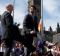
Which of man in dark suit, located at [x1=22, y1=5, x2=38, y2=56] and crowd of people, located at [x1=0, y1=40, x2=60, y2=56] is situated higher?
→ man in dark suit, located at [x1=22, y1=5, x2=38, y2=56]

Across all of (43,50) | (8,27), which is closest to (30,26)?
(8,27)

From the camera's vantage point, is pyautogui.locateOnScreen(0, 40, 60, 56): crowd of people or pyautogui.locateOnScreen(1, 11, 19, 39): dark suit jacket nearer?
pyautogui.locateOnScreen(1, 11, 19, 39): dark suit jacket

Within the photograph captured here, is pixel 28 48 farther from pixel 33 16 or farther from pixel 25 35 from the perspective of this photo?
pixel 33 16

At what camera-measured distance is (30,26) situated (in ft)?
29.7

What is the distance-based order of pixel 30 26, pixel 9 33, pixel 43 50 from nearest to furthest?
1. pixel 9 33
2. pixel 30 26
3. pixel 43 50

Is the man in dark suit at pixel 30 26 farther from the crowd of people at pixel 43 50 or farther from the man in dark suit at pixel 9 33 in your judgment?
the crowd of people at pixel 43 50

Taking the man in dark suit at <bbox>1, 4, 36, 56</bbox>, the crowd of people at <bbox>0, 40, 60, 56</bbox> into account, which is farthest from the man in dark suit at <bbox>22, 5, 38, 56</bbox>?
the crowd of people at <bbox>0, 40, 60, 56</bbox>

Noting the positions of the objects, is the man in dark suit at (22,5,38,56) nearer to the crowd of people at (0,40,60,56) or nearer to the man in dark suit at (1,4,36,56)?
the man in dark suit at (1,4,36,56)

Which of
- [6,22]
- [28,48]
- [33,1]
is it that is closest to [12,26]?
[6,22]

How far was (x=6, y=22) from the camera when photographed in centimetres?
855

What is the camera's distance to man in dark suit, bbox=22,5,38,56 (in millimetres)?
8742

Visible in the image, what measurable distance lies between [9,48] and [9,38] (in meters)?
0.28

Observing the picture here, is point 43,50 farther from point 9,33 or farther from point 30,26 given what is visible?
point 9,33

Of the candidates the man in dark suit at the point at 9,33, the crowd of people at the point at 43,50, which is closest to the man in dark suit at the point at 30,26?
the man in dark suit at the point at 9,33
